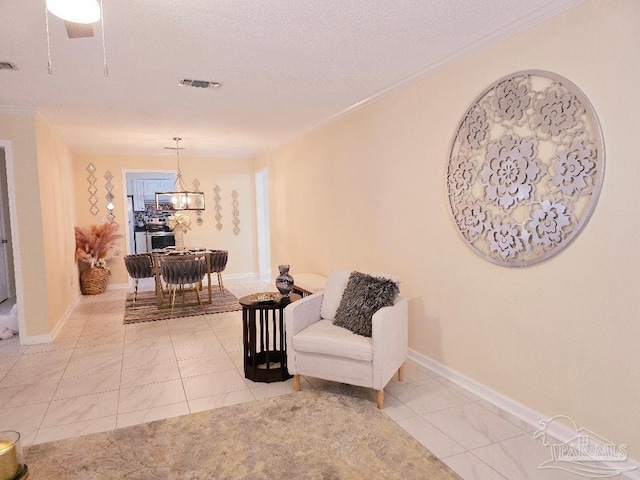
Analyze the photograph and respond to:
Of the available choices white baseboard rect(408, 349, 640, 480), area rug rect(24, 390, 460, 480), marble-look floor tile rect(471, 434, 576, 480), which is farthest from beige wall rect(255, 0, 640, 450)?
area rug rect(24, 390, 460, 480)

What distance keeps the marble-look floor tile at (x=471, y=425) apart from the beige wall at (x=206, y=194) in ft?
20.6

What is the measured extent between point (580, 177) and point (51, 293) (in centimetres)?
530

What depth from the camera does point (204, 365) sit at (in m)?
3.78

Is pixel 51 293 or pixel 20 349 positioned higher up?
pixel 51 293

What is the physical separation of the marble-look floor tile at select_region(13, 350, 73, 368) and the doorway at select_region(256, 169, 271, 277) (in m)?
4.62

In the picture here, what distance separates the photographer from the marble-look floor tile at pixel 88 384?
10.6 feet

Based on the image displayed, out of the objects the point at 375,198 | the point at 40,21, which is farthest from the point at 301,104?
the point at 40,21

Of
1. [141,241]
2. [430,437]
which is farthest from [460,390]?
[141,241]

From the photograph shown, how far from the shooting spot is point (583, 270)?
229 centimetres

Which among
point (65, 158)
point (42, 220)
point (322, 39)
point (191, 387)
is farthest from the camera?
point (65, 158)

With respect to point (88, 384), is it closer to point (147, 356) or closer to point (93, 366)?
point (93, 366)

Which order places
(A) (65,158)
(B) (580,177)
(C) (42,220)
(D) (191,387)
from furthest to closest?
1. (A) (65,158)
2. (C) (42,220)
3. (D) (191,387)
4. (B) (580,177)

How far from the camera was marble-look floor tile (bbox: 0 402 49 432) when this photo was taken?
274cm

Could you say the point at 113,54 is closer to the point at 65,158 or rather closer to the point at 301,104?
the point at 301,104
